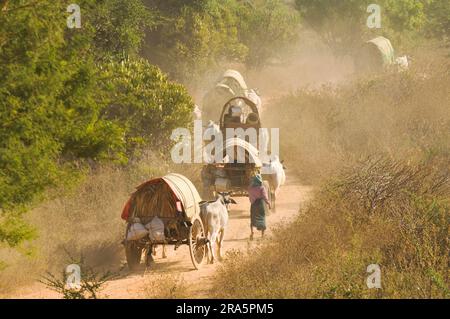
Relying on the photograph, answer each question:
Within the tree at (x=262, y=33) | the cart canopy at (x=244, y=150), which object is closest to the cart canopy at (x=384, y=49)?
the tree at (x=262, y=33)

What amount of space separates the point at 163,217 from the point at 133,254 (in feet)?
3.82

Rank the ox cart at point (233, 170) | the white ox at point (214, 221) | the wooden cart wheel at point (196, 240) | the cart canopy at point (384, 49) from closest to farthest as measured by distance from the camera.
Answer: the wooden cart wheel at point (196, 240)
the white ox at point (214, 221)
the ox cart at point (233, 170)
the cart canopy at point (384, 49)

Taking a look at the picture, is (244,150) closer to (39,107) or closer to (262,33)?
(39,107)

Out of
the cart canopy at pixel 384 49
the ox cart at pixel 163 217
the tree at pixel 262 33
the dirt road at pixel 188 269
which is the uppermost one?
the tree at pixel 262 33

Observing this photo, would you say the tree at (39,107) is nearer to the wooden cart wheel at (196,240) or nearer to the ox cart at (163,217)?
the ox cart at (163,217)

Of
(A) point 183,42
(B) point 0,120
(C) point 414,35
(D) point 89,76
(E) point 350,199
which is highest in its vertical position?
(C) point 414,35

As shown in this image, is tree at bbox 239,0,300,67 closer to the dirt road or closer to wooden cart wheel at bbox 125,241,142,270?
the dirt road

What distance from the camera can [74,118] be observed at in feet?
40.4

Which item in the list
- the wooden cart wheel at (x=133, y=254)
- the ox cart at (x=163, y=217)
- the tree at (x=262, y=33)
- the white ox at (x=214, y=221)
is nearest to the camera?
the ox cart at (x=163, y=217)

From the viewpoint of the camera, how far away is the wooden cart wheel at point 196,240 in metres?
14.4

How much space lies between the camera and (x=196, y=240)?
48.6 feet

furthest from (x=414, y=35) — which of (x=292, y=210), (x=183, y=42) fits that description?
(x=292, y=210)

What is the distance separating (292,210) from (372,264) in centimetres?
864
